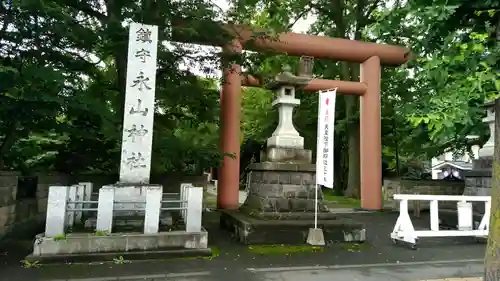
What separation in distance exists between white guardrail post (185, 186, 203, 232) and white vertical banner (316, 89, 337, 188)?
7.54 feet

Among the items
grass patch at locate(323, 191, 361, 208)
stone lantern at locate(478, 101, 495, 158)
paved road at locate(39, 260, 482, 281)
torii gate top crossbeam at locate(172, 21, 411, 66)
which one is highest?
torii gate top crossbeam at locate(172, 21, 411, 66)

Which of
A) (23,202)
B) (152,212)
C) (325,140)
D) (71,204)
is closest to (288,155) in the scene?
(325,140)

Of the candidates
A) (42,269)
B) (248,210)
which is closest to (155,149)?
(248,210)

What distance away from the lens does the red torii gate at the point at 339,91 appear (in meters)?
10.9

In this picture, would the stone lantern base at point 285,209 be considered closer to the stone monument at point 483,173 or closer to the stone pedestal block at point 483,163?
the stone monument at point 483,173

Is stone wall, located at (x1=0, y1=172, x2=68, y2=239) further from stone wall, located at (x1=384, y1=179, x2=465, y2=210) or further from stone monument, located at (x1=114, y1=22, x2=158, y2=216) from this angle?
stone wall, located at (x1=384, y1=179, x2=465, y2=210)

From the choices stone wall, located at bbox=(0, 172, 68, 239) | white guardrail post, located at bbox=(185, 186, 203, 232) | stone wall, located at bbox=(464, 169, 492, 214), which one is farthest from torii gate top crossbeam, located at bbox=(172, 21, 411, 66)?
stone wall, located at bbox=(0, 172, 68, 239)

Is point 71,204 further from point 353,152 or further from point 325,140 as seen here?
point 353,152

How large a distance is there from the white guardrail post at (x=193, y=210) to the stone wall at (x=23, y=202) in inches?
117

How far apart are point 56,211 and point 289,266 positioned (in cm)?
340

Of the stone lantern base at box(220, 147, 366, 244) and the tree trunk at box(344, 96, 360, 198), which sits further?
the tree trunk at box(344, 96, 360, 198)

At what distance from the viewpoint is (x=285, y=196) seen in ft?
23.1

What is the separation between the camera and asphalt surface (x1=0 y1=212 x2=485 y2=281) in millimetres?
4461

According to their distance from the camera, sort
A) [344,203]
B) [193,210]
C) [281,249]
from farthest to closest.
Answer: [344,203], [281,249], [193,210]
